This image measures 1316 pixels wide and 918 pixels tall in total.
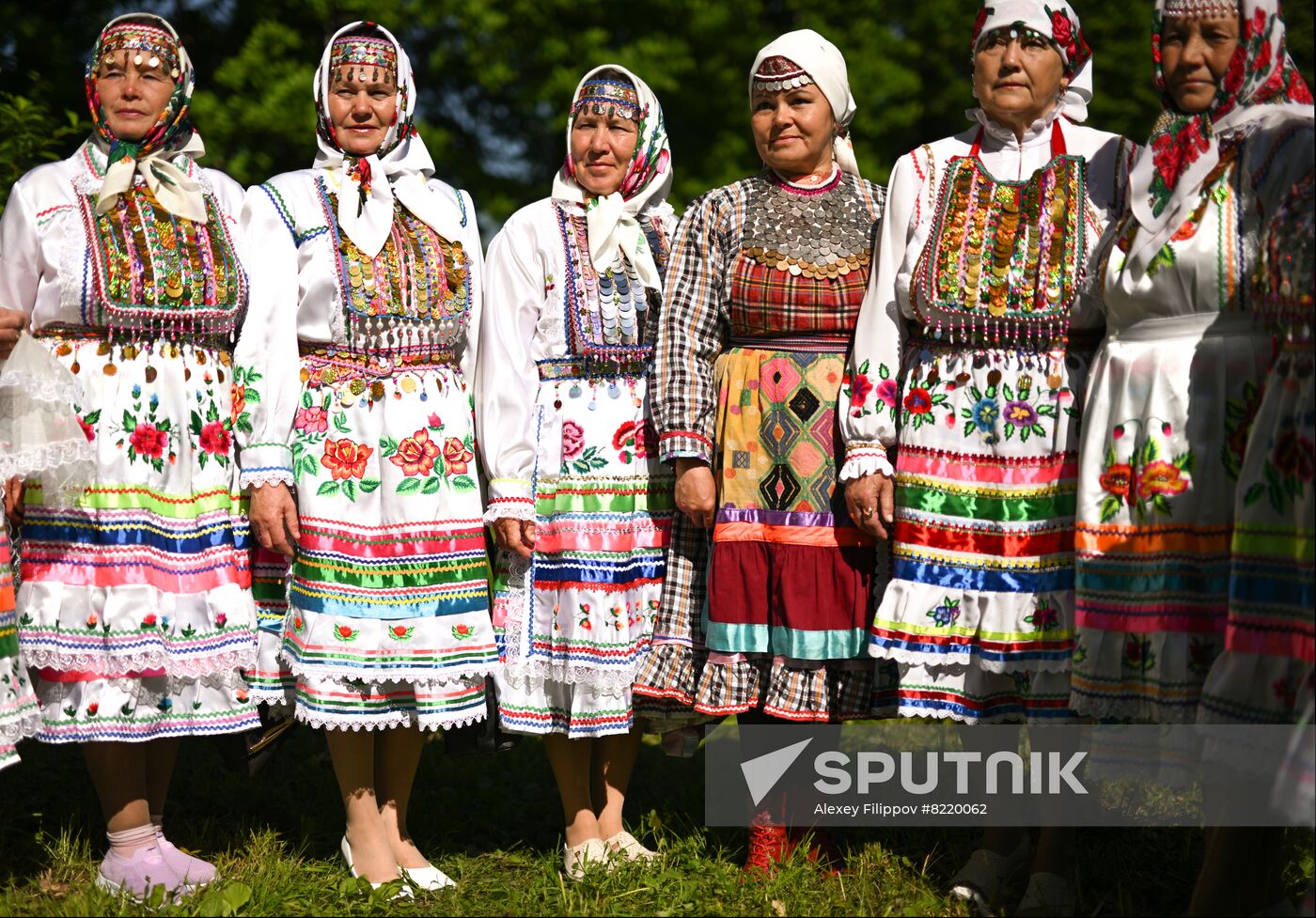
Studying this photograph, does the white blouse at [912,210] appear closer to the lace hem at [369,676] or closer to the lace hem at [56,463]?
the lace hem at [369,676]

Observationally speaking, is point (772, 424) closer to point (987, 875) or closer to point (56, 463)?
point (987, 875)

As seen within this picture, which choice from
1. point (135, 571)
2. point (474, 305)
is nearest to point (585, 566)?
point (474, 305)

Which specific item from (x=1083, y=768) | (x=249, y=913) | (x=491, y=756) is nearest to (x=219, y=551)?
(x=249, y=913)

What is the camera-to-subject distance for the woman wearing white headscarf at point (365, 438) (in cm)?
382

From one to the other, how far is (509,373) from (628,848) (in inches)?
58.4

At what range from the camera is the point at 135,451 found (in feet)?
12.2

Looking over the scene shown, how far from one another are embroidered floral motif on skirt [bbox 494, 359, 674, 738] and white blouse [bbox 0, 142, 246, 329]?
1.31 meters

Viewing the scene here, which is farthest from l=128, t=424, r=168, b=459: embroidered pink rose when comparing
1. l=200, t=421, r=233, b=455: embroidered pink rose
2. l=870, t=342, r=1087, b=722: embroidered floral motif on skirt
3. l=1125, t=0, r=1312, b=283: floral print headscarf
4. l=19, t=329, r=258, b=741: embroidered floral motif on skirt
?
l=1125, t=0, r=1312, b=283: floral print headscarf

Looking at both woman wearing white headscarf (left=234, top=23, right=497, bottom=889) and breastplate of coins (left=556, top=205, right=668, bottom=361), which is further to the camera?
breastplate of coins (left=556, top=205, right=668, bottom=361)

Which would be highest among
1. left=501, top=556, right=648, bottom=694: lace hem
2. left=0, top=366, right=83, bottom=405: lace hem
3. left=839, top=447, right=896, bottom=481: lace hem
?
left=0, top=366, right=83, bottom=405: lace hem

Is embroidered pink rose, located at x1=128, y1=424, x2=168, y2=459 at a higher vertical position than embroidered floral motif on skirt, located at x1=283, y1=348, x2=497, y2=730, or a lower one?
higher

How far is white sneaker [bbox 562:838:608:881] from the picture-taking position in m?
4.07

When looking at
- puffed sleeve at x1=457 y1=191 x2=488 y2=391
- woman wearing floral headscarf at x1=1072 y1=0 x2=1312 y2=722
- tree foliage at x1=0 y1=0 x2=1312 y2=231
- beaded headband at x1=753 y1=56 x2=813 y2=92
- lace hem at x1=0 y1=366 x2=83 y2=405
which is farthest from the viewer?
tree foliage at x1=0 y1=0 x2=1312 y2=231

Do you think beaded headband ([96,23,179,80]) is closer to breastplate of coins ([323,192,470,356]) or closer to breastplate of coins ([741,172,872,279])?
breastplate of coins ([323,192,470,356])
